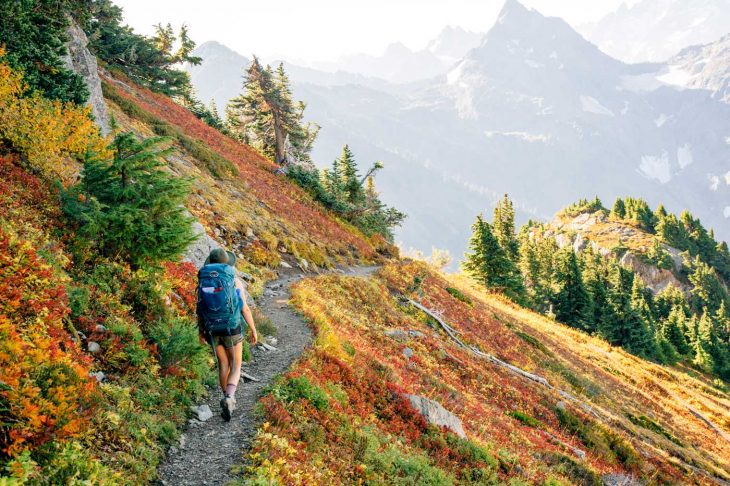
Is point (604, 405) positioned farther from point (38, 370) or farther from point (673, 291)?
point (673, 291)

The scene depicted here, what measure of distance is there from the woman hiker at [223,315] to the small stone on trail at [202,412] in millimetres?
258

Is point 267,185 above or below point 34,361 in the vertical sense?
above

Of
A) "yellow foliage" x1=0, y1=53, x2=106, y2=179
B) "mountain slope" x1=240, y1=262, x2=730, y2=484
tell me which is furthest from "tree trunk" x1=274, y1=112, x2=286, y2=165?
"yellow foliage" x1=0, y1=53, x2=106, y2=179

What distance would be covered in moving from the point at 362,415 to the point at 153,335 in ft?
15.0

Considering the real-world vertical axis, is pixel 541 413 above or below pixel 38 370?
below

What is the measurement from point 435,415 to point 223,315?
6.23 m

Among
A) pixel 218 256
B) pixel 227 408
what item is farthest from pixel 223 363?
pixel 218 256

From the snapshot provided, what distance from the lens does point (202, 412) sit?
7.10m

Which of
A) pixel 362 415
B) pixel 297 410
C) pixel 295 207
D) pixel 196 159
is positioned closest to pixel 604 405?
pixel 362 415

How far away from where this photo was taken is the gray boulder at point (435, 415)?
10289 millimetres

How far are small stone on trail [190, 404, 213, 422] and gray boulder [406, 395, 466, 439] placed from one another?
516 centimetres

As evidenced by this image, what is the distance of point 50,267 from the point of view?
669cm

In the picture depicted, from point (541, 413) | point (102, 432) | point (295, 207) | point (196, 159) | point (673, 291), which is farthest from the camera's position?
point (673, 291)

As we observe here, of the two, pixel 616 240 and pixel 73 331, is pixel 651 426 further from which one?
pixel 616 240
